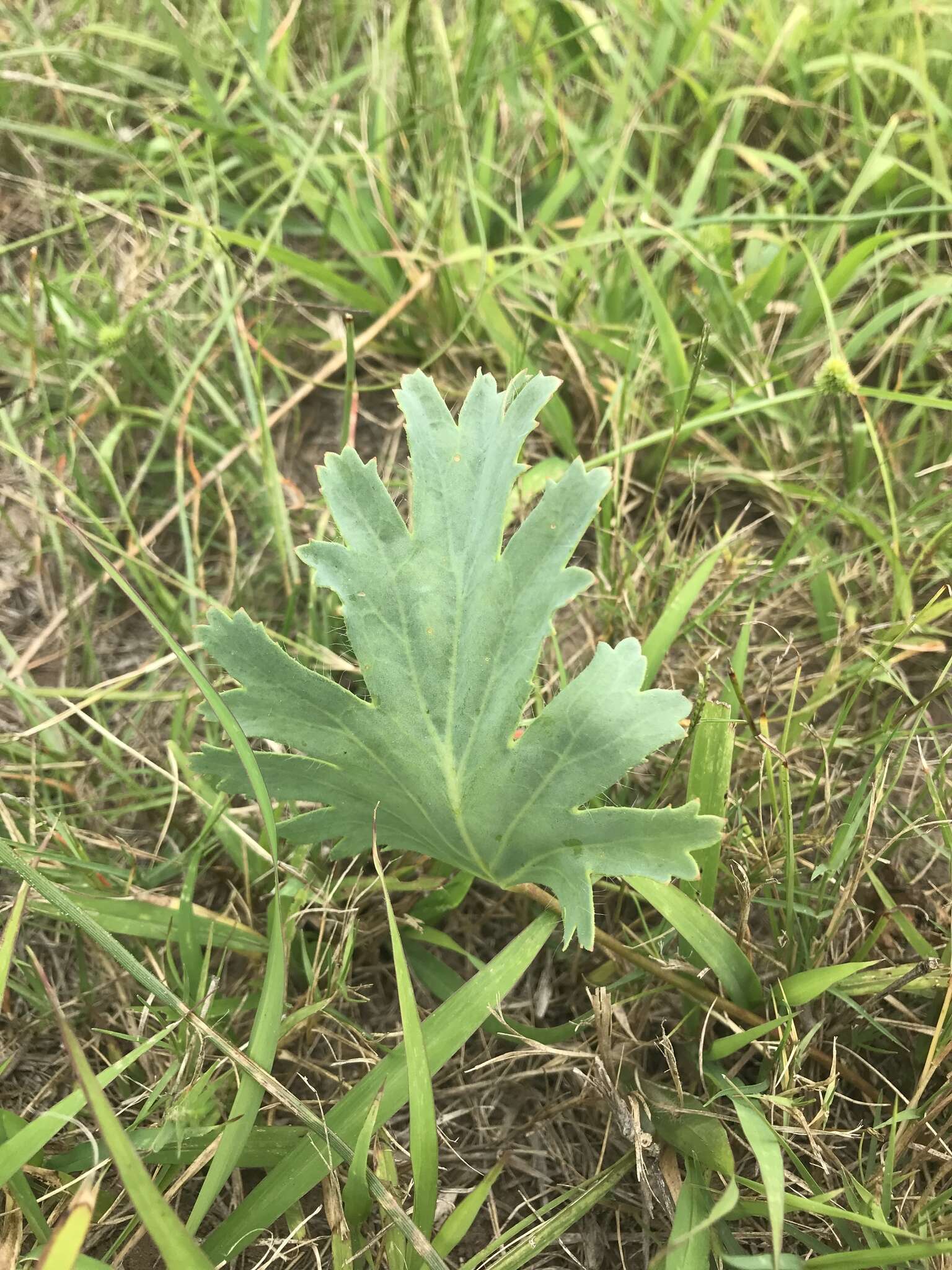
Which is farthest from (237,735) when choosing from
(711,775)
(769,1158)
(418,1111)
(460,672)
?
(769,1158)

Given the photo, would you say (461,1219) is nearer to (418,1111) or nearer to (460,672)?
(418,1111)

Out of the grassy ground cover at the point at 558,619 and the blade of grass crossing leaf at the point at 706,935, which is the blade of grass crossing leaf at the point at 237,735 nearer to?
the grassy ground cover at the point at 558,619

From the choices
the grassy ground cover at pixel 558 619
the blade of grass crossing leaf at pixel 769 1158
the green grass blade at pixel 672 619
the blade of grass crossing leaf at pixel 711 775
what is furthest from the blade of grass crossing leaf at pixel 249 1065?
the green grass blade at pixel 672 619

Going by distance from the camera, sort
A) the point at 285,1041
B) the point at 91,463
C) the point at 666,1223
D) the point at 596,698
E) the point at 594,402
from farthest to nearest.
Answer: the point at 91,463, the point at 594,402, the point at 285,1041, the point at 666,1223, the point at 596,698

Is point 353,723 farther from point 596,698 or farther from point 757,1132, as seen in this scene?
point 757,1132

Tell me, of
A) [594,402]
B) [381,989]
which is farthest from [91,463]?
[381,989]
